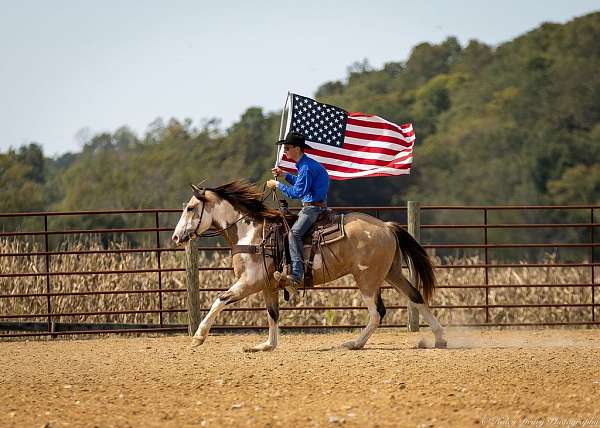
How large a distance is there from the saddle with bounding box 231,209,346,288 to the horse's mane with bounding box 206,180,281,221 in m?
0.26

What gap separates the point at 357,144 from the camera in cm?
1360

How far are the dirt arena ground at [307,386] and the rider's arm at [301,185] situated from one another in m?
1.75

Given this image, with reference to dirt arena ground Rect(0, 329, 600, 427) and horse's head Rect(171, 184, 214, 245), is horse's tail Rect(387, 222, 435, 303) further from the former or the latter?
horse's head Rect(171, 184, 214, 245)

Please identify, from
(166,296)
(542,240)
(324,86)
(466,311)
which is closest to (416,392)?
(166,296)

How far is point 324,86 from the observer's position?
88.0 meters

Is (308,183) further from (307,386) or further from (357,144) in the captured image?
(307,386)

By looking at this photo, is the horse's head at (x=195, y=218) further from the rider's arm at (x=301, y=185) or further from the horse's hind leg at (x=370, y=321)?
the horse's hind leg at (x=370, y=321)

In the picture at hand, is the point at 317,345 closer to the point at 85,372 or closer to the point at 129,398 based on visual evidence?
the point at 85,372

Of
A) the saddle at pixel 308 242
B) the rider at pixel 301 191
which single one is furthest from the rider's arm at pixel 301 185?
the saddle at pixel 308 242

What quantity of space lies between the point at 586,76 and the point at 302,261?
198 ft

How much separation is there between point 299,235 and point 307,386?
105 inches

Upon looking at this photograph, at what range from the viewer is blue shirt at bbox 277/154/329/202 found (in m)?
11.3

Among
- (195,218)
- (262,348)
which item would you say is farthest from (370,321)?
(195,218)

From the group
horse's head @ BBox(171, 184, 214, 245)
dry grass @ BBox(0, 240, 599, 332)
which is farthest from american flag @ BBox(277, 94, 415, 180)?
dry grass @ BBox(0, 240, 599, 332)
